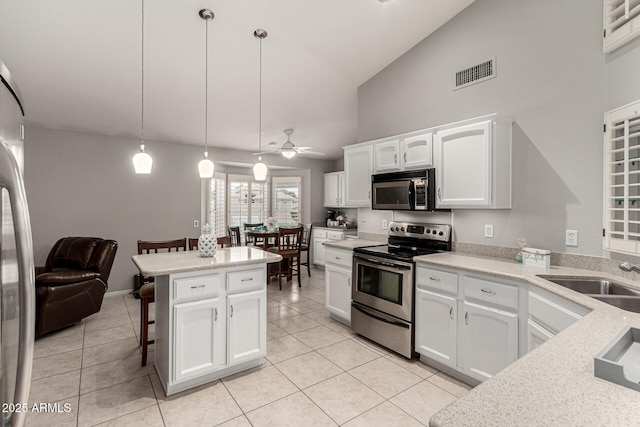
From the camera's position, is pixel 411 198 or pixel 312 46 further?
pixel 312 46

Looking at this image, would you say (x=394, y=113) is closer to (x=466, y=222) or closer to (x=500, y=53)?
(x=500, y=53)

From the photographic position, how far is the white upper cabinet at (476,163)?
8.28ft

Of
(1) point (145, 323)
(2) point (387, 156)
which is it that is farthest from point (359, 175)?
(1) point (145, 323)

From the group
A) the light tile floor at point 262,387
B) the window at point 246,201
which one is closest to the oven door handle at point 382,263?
the light tile floor at point 262,387

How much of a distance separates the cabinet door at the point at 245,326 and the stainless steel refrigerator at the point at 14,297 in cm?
177

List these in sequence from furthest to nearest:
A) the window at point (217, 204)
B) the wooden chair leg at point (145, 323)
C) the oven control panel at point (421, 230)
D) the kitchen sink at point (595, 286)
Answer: the window at point (217, 204)
the oven control panel at point (421, 230)
the wooden chair leg at point (145, 323)
the kitchen sink at point (595, 286)

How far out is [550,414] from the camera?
0.68m

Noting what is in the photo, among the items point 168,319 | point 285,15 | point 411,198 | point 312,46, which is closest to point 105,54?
point 285,15

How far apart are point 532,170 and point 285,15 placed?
254 centimetres

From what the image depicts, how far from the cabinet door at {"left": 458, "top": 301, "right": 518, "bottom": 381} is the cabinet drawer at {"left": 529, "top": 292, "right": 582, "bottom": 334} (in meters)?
0.19

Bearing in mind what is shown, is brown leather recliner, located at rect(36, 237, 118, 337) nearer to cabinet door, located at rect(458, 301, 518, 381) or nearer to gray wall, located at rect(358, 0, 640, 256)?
cabinet door, located at rect(458, 301, 518, 381)

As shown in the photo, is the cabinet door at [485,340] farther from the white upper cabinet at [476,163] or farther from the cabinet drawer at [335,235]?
the cabinet drawer at [335,235]

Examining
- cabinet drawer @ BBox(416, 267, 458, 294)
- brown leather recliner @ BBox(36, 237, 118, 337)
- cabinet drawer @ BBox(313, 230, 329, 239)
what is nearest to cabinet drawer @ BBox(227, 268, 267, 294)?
cabinet drawer @ BBox(416, 267, 458, 294)

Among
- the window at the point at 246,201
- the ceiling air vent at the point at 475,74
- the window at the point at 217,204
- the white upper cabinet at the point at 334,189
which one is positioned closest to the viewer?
the ceiling air vent at the point at 475,74
